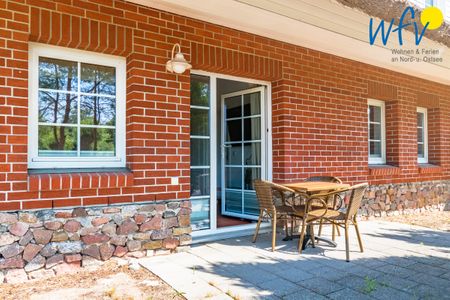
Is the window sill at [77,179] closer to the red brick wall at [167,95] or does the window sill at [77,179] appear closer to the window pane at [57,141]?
the red brick wall at [167,95]

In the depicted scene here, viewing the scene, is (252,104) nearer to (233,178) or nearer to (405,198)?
(233,178)

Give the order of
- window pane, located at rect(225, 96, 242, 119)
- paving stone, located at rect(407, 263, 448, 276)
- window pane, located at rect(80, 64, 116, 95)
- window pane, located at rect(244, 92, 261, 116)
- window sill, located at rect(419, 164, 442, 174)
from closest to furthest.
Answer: paving stone, located at rect(407, 263, 448, 276) → window pane, located at rect(80, 64, 116, 95) → window pane, located at rect(244, 92, 261, 116) → window pane, located at rect(225, 96, 242, 119) → window sill, located at rect(419, 164, 442, 174)

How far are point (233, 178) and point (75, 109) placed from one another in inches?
108


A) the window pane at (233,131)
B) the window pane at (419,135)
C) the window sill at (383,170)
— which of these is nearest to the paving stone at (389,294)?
the window pane at (233,131)

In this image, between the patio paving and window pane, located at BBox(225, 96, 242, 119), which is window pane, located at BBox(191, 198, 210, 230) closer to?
the patio paving

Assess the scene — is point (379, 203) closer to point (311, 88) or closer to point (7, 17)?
point (311, 88)

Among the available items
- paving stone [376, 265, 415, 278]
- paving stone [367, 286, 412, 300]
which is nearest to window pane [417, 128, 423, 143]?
paving stone [376, 265, 415, 278]

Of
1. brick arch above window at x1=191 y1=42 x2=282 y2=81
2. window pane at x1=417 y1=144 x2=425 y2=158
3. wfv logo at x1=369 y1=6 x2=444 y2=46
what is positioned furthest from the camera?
window pane at x1=417 y1=144 x2=425 y2=158

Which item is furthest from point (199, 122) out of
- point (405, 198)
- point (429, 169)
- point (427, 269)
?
point (429, 169)

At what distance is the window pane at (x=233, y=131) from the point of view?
5477 millimetres

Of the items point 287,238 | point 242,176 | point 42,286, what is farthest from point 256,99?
point 42,286

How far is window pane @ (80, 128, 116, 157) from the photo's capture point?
11.7 feet

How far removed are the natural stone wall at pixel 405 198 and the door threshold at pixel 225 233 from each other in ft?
6.96

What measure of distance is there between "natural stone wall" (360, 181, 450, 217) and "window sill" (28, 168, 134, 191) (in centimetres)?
416
